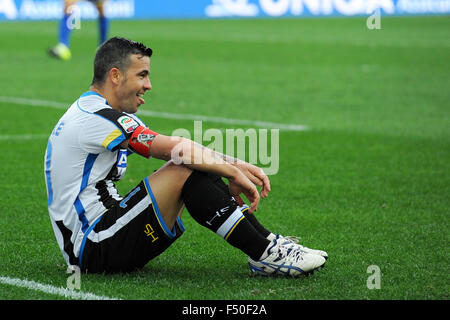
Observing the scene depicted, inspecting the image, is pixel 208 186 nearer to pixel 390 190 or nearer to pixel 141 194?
pixel 141 194

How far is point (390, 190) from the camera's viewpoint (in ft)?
24.0

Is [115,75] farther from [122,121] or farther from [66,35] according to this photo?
[66,35]

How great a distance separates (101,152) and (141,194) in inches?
12.4

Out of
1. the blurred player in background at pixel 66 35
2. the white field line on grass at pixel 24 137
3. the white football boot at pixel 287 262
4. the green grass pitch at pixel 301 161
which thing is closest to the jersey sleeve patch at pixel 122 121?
the green grass pitch at pixel 301 161

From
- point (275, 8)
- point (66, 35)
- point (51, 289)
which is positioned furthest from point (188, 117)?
point (275, 8)

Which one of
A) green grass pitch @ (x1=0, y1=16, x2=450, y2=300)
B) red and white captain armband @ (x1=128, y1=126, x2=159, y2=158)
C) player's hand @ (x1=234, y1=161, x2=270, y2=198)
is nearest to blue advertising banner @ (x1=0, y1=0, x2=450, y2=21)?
green grass pitch @ (x1=0, y1=16, x2=450, y2=300)

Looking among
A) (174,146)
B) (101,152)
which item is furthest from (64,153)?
(174,146)

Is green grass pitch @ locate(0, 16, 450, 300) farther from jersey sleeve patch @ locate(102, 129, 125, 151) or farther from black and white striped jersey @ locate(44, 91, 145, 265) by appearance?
jersey sleeve patch @ locate(102, 129, 125, 151)

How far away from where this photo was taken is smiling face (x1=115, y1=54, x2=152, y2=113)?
4641 millimetres

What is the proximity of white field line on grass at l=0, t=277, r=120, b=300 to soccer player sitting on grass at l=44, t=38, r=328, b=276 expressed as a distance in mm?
252

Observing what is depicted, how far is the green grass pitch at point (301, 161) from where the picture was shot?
15.4ft

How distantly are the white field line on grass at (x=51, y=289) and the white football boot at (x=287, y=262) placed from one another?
90 centimetres

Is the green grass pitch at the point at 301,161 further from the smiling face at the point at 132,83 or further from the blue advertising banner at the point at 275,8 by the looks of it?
the blue advertising banner at the point at 275,8

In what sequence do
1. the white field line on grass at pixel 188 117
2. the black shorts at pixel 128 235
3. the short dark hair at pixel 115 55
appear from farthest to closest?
the white field line on grass at pixel 188 117 < the short dark hair at pixel 115 55 < the black shorts at pixel 128 235
